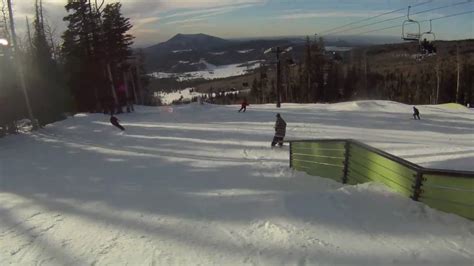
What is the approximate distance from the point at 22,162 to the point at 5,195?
24.7ft

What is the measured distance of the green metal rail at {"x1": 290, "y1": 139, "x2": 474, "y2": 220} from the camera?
6.31m

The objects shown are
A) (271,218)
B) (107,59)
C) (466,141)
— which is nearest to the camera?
(271,218)

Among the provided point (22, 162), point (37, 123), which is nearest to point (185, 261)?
point (22, 162)

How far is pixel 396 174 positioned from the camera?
296 inches

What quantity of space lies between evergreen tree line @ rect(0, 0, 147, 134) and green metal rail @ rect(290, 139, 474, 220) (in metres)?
26.7

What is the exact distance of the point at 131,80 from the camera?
5969 cm

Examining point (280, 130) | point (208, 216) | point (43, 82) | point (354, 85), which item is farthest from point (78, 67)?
point (354, 85)

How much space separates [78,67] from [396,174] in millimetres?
42205

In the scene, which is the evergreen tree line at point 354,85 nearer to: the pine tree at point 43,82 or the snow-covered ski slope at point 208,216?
the pine tree at point 43,82

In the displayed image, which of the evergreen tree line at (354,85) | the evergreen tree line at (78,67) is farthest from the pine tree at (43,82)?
the evergreen tree line at (354,85)

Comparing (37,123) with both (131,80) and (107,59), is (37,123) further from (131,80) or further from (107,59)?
(131,80)

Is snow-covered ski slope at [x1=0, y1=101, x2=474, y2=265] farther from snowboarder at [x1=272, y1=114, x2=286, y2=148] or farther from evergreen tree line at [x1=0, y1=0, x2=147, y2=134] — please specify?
evergreen tree line at [x1=0, y1=0, x2=147, y2=134]

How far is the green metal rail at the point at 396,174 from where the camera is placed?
20.7ft

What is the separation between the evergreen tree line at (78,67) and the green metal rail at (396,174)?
26.7m
